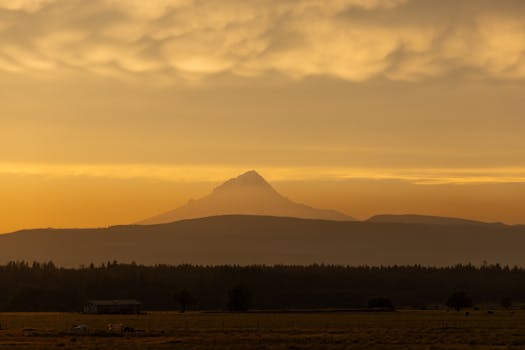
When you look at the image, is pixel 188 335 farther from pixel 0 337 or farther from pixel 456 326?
pixel 456 326

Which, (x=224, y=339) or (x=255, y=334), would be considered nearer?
(x=224, y=339)

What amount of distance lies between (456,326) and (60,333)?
46.6 m

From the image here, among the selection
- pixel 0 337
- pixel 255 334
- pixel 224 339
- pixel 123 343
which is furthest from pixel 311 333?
pixel 0 337

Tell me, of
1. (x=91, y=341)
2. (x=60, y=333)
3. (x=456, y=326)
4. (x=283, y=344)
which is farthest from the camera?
(x=456, y=326)

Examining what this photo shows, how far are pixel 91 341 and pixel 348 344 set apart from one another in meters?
24.7

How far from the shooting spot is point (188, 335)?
11500cm

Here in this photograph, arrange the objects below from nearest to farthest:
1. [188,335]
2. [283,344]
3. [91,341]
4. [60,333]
Answer: [283,344] < [91,341] < [188,335] < [60,333]

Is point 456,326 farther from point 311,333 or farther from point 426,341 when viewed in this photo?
point 426,341

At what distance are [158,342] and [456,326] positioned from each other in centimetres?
4546

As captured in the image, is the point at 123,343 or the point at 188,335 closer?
the point at 123,343

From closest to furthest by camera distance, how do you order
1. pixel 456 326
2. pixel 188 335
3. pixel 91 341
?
pixel 91 341, pixel 188 335, pixel 456 326

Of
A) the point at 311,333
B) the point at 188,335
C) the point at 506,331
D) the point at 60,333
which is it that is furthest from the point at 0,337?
the point at 506,331

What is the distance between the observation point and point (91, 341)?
10606 cm

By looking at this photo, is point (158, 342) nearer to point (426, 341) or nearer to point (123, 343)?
point (123, 343)
